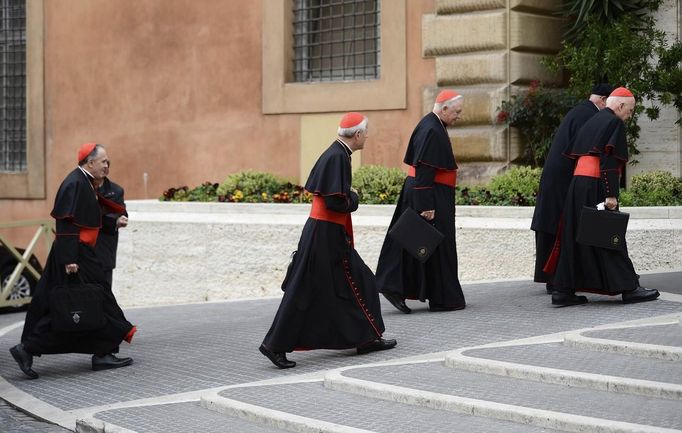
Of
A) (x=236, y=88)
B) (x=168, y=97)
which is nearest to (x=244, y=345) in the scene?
(x=236, y=88)

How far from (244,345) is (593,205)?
3026mm

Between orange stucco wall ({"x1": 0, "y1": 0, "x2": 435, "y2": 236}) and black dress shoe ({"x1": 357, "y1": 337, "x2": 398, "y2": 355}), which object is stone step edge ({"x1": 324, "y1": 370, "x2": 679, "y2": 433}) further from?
orange stucco wall ({"x1": 0, "y1": 0, "x2": 435, "y2": 236})

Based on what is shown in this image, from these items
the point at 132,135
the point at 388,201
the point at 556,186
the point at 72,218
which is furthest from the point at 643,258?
the point at 132,135

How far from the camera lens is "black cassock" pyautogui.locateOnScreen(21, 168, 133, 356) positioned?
32.8 ft

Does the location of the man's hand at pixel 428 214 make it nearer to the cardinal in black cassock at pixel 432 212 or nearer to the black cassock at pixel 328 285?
the cardinal in black cassock at pixel 432 212

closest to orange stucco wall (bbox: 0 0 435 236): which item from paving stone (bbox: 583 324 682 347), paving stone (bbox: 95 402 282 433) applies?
paving stone (bbox: 583 324 682 347)

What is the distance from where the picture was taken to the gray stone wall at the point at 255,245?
13.5 metres

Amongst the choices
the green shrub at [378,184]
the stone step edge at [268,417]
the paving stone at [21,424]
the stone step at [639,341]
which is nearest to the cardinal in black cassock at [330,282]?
the stone step edge at [268,417]

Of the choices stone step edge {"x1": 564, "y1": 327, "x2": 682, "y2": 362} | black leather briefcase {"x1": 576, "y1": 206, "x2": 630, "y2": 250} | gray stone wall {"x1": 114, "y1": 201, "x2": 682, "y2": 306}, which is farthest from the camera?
gray stone wall {"x1": 114, "y1": 201, "x2": 682, "y2": 306}

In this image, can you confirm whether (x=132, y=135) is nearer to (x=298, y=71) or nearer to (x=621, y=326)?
(x=298, y=71)

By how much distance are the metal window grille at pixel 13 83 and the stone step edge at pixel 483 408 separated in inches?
583

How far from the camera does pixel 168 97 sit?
2012 cm

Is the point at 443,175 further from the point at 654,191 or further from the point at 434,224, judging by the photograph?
the point at 654,191

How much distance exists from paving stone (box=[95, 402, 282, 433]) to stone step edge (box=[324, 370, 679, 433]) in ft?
2.59
